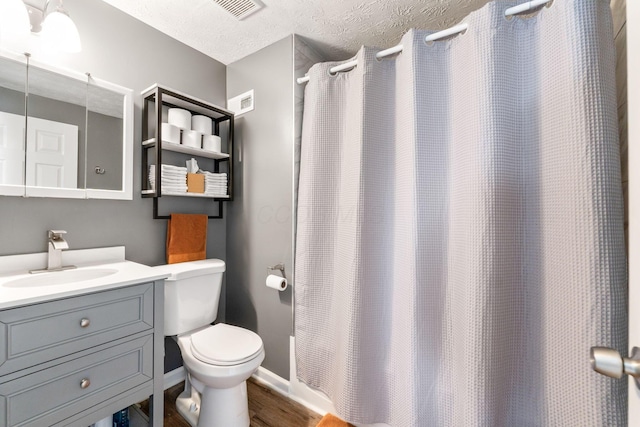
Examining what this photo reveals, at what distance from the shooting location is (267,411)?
153 centimetres

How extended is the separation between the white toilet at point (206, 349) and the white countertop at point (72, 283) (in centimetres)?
16

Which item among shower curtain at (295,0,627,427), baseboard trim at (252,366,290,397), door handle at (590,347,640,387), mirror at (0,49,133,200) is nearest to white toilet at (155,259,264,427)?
baseboard trim at (252,366,290,397)

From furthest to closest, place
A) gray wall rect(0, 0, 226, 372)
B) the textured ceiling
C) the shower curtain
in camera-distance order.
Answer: the textured ceiling, gray wall rect(0, 0, 226, 372), the shower curtain

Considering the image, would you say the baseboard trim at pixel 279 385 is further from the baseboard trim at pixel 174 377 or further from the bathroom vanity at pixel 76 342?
the bathroom vanity at pixel 76 342

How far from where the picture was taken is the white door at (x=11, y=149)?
1119 millimetres

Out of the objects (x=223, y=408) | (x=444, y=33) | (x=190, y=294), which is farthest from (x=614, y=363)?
(x=190, y=294)

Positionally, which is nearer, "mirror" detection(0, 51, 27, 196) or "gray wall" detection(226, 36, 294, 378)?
"mirror" detection(0, 51, 27, 196)

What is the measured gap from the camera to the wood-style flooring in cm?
144

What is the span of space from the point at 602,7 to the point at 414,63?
23.0 inches

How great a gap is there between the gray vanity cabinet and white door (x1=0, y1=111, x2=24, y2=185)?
661 mm

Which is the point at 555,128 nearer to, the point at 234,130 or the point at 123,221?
the point at 234,130

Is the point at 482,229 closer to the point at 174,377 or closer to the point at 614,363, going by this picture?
the point at 614,363

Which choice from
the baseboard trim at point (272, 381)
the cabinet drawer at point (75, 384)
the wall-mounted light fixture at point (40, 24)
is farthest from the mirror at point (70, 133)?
the baseboard trim at point (272, 381)

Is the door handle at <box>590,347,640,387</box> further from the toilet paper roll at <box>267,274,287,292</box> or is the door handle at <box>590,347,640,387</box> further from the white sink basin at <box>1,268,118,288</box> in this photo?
the white sink basin at <box>1,268,118,288</box>
